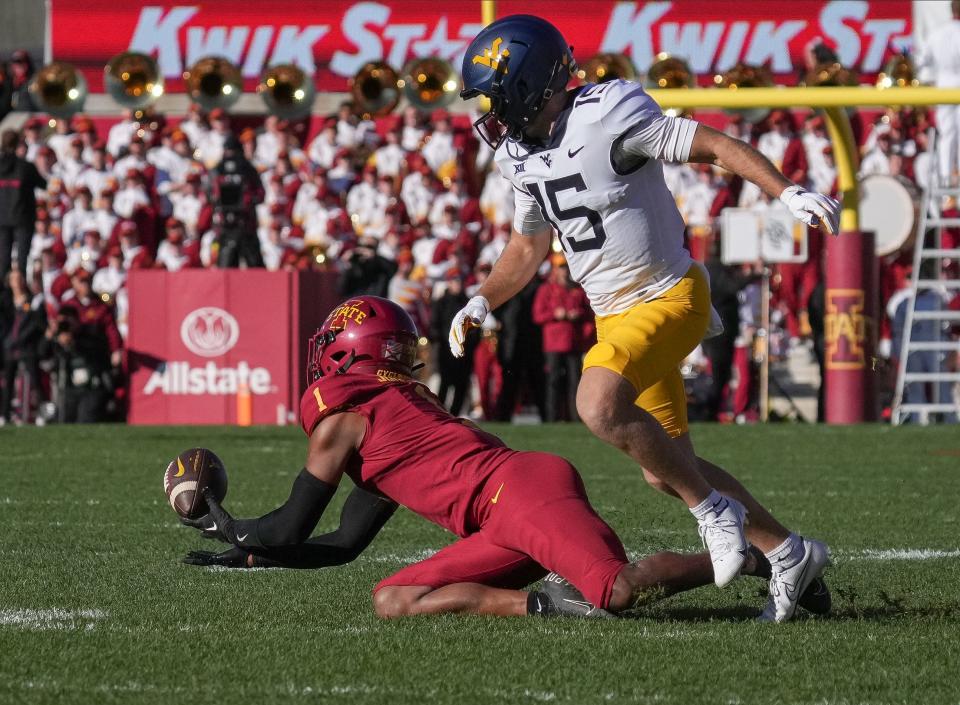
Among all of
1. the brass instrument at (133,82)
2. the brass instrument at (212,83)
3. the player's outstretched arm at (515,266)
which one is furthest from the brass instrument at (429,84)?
the player's outstretched arm at (515,266)

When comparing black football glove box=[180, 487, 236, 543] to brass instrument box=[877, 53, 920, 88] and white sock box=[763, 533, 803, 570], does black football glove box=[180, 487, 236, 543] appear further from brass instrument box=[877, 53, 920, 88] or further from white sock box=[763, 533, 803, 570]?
brass instrument box=[877, 53, 920, 88]

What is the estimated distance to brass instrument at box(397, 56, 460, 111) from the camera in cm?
1773

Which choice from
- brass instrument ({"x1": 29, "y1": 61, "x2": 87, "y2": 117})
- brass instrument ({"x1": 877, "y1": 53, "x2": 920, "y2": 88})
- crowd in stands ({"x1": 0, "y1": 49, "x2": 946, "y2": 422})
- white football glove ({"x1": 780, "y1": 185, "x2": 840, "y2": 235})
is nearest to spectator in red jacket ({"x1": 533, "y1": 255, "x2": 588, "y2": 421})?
crowd in stands ({"x1": 0, "y1": 49, "x2": 946, "y2": 422})

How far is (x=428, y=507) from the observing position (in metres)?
4.61

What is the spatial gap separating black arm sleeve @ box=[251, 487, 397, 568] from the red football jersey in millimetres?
102

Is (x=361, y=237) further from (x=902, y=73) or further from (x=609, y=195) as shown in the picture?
(x=609, y=195)

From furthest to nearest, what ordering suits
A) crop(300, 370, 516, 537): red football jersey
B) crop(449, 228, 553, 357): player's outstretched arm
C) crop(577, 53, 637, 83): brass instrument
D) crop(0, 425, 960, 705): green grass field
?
crop(577, 53, 637, 83): brass instrument → crop(449, 228, 553, 357): player's outstretched arm → crop(300, 370, 516, 537): red football jersey → crop(0, 425, 960, 705): green grass field

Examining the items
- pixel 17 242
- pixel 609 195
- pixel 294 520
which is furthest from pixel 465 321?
pixel 17 242

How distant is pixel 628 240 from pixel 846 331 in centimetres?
936

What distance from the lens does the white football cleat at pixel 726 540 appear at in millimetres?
4344

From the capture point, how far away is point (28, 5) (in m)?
24.9

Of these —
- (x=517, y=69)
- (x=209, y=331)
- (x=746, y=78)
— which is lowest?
(x=209, y=331)

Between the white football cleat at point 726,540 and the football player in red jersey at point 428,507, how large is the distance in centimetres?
6

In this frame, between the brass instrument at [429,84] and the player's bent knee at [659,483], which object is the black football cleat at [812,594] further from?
the brass instrument at [429,84]
